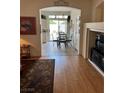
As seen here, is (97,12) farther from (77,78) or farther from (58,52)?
(77,78)

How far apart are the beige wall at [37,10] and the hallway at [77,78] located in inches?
76.9

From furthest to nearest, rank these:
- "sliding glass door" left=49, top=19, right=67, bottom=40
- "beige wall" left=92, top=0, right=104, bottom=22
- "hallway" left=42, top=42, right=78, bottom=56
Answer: "sliding glass door" left=49, top=19, right=67, bottom=40
"hallway" left=42, top=42, right=78, bottom=56
"beige wall" left=92, top=0, right=104, bottom=22

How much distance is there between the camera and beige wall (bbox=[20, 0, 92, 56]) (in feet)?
27.5

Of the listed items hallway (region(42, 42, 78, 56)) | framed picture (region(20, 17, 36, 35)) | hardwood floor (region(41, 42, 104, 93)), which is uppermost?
framed picture (region(20, 17, 36, 35))

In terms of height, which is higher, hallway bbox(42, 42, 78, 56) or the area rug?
hallway bbox(42, 42, 78, 56)

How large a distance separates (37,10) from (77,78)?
4276 millimetres

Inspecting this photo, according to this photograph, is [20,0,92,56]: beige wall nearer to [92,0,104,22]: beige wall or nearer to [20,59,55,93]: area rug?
[92,0,104,22]: beige wall

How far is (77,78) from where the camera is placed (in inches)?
207

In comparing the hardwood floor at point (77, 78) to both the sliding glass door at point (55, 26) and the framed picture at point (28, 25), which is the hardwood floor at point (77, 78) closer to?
the framed picture at point (28, 25)

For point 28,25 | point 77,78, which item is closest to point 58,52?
point 28,25

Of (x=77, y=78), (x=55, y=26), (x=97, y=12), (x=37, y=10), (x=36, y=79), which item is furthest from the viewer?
(x=55, y=26)

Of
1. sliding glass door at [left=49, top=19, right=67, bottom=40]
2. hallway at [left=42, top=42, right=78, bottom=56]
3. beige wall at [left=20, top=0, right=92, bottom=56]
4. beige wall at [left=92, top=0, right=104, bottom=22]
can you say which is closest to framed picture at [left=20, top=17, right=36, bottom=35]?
beige wall at [left=20, top=0, right=92, bottom=56]
